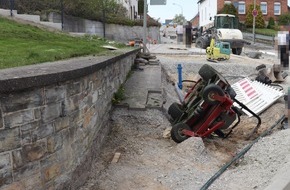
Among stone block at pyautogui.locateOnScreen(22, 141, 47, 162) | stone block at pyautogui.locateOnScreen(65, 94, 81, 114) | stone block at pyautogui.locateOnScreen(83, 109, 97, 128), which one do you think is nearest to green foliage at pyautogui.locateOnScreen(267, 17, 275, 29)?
stone block at pyautogui.locateOnScreen(83, 109, 97, 128)

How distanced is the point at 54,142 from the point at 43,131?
27 centimetres

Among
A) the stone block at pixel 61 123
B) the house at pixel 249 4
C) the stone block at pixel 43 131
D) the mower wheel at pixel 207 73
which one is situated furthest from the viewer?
the house at pixel 249 4

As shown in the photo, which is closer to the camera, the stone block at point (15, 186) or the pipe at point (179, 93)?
the stone block at point (15, 186)

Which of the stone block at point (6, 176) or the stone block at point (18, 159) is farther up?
the stone block at point (18, 159)

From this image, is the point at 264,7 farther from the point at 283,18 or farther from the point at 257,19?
the point at 257,19

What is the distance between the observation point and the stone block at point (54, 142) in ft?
14.2

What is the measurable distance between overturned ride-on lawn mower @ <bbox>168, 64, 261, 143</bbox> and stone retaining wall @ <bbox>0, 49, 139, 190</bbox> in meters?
2.57

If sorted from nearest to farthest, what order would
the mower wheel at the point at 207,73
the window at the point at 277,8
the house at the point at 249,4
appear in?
the mower wheel at the point at 207,73 → the house at the point at 249,4 → the window at the point at 277,8

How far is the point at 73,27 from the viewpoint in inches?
811

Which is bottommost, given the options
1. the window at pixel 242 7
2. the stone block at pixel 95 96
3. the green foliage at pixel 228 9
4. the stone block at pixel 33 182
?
the stone block at pixel 33 182

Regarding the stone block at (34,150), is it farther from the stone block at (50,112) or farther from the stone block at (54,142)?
the stone block at (50,112)

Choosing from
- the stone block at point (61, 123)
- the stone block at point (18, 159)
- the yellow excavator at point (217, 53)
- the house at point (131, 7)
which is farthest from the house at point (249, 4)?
the stone block at point (18, 159)

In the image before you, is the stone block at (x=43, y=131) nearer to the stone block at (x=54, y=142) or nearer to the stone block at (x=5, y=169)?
the stone block at (x=54, y=142)

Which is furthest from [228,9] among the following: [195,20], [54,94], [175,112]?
[54,94]
